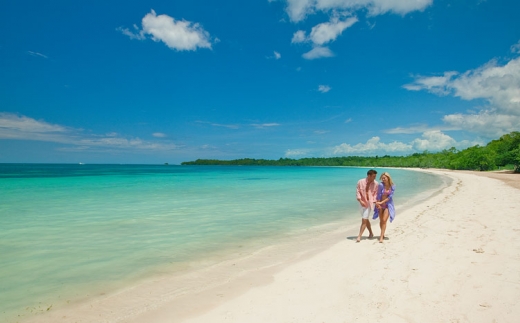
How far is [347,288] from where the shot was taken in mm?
4633

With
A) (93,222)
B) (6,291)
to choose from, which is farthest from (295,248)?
(93,222)

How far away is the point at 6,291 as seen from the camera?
5.29m

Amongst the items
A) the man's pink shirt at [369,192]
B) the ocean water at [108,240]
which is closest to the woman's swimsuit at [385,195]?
the man's pink shirt at [369,192]

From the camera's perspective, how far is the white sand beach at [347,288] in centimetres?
382

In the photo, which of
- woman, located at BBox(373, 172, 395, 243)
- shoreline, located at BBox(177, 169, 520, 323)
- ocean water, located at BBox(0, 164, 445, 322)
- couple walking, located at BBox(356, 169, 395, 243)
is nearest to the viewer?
shoreline, located at BBox(177, 169, 520, 323)

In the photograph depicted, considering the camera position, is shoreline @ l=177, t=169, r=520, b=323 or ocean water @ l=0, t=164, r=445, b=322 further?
ocean water @ l=0, t=164, r=445, b=322

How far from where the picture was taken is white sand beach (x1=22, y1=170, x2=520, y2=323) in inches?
150

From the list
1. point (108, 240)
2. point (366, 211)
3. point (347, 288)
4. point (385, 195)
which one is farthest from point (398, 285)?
point (108, 240)

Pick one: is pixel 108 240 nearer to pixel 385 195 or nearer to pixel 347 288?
pixel 347 288

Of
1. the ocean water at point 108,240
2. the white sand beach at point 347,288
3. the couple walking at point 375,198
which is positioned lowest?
the ocean water at point 108,240

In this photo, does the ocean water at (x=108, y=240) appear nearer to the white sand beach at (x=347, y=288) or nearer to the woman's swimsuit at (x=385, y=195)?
the white sand beach at (x=347, y=288)

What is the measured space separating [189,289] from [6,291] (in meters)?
3.44

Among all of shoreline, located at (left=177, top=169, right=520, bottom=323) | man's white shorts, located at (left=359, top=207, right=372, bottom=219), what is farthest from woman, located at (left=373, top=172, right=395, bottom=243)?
shoreline, located at (left=177, top=169, right=520, bottom=323)

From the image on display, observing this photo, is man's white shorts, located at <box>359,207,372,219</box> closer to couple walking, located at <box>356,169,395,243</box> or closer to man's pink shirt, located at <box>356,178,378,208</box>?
couple walking, located at <box>356,169,395,243</box>
